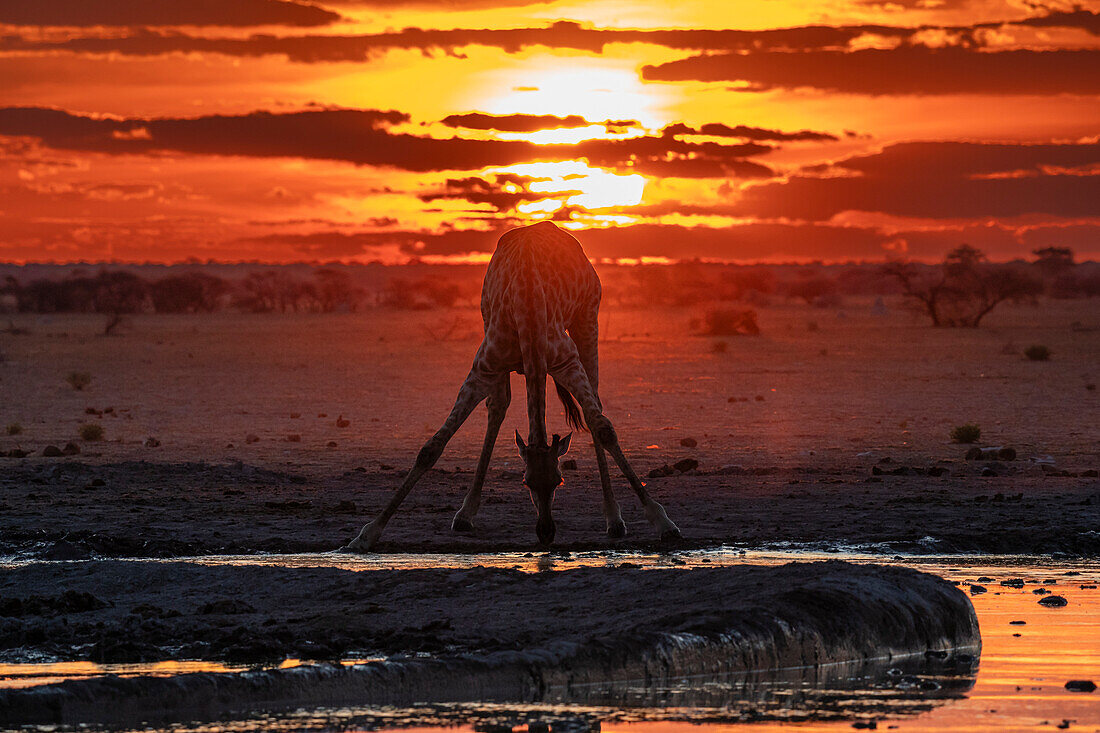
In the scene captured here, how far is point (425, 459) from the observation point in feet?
33.8

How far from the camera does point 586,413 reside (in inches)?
422

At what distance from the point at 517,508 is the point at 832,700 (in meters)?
6.49

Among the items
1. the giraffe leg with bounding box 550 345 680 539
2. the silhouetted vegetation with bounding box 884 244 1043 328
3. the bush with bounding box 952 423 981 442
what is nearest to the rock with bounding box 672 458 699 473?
the giraffe leg with bounding box 550 345 680 539

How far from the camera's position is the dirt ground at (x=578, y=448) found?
11.1 metres

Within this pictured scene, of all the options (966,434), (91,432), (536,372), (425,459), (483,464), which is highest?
(536,372)

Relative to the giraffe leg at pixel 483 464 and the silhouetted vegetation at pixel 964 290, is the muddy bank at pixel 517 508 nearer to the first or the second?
the giraffe leg at pixel 483 464

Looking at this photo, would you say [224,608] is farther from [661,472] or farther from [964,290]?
[964,290]

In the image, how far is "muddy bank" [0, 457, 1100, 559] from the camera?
10.5 metres

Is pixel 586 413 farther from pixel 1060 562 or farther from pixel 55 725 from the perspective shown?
pixel 55 725

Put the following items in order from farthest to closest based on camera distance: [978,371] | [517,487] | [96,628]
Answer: [978,371] < [517,487] < [96,628]

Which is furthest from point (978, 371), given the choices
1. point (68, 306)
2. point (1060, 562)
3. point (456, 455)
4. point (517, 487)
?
point (68, 306)

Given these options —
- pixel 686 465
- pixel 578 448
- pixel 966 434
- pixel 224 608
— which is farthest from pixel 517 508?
pixel 966 434

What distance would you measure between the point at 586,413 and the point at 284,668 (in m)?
4.86

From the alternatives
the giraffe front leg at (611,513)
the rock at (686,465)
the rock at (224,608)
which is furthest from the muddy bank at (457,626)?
the rock at (686,465)
